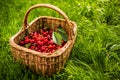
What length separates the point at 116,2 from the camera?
3.38m

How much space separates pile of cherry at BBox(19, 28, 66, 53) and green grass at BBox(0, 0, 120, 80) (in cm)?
19

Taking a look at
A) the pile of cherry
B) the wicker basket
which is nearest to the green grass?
the wicker basket

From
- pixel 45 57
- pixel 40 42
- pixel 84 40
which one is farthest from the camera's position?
pixel 84 40

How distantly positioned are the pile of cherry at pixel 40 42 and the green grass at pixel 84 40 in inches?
7.4

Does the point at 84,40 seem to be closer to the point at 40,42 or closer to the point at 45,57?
the point at 40,42

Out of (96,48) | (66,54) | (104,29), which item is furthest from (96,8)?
(66,54)

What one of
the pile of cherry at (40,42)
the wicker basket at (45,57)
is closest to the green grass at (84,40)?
the wicker basket at (45,57)

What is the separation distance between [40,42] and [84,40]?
1.58 feet

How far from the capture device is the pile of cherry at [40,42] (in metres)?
2.41

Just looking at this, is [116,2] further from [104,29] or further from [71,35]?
[71,35]

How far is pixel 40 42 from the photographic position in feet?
8.14

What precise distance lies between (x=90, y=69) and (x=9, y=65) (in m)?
0.73

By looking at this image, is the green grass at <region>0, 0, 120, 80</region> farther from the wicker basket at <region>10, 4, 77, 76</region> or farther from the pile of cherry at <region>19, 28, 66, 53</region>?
the pile of cherry at <region>19, 28, 66, 53</region>

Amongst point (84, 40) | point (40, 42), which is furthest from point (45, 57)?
point (84, 40)
